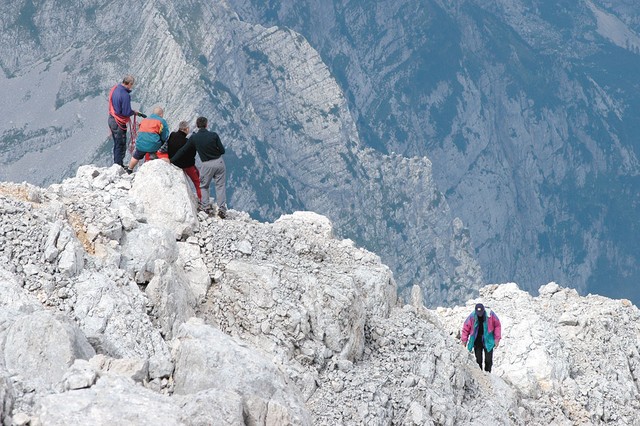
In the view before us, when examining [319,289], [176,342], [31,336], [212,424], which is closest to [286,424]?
[212,424]

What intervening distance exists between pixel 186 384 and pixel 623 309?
30.3 meters

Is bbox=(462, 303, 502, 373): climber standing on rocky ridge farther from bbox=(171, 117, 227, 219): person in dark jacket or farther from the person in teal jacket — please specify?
the person in teal jacket

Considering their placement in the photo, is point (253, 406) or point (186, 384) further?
point (186, 384)

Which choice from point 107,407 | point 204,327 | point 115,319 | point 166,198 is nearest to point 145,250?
point 166,198

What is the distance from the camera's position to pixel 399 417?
26.7 metres

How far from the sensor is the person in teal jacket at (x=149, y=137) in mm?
32000

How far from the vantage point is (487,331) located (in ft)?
117

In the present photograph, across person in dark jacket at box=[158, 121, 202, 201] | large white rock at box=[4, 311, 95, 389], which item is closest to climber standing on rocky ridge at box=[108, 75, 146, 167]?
person in dark jacket at box=[158, 121, 202, 201]

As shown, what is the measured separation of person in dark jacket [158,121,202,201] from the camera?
31469mm

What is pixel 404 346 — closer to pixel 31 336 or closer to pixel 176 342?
pixel 176 342

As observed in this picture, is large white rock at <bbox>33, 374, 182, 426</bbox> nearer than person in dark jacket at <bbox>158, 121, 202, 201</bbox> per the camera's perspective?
Yes

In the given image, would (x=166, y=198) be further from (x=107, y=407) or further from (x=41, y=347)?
(x=107, y=407)

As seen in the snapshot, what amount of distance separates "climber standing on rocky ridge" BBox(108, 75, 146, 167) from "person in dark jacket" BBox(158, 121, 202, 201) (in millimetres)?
1925

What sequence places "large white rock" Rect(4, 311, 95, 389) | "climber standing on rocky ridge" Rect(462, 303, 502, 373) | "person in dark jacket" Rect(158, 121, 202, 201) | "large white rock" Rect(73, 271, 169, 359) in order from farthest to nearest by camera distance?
"climber standing on rocky ridge" Rect(462, 303, 502, 373)
"person in dark jacket" Rect(158, 121, 202, 201)
"large white rock" Rect(73, 271, 169, 359)
"large white rock" Rect(4, 311, 95, 389)
